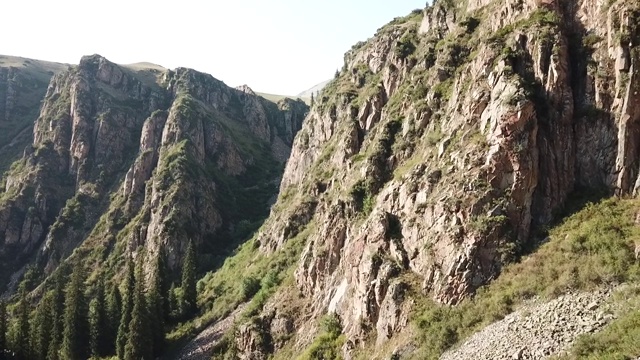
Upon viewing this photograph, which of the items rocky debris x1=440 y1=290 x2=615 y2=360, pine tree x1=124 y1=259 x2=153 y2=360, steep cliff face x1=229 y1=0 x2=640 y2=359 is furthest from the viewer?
pine tree x1=124 y1=259 x2=153 y2=360

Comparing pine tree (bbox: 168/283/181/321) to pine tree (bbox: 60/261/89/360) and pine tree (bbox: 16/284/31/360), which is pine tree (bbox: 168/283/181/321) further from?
pine tree (bbox: 16/284/31/360)

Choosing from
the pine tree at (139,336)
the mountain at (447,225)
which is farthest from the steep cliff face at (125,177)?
the pine tree at (139,336)

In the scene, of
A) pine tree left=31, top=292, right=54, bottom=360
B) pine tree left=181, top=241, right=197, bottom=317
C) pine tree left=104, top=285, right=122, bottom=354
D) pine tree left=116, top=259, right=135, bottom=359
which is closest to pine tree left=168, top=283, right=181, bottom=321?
pine tree left=181, top=241, right=197, bottom=317

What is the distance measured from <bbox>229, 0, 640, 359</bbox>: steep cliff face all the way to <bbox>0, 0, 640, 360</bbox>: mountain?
180 millimetres

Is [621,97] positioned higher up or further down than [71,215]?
higher up

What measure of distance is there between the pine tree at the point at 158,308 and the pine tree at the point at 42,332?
54.6 ft

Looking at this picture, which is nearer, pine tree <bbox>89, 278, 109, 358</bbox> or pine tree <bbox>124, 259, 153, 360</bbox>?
pine tree <bbox>124, 259, 153, 360</bbox>

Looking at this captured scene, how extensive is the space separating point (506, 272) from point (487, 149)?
12287mm

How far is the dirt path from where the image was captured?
68.8 metres

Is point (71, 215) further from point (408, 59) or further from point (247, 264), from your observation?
point (408, 59)

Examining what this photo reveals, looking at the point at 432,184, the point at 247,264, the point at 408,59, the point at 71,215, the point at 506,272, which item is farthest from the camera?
the point at 71,215

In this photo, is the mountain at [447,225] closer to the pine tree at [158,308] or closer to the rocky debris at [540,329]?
the rocky debris at [540,329]

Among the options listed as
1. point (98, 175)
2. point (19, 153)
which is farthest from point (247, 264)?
point (19, 153)

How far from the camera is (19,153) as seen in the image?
577ft
